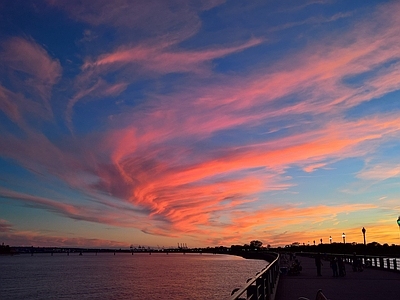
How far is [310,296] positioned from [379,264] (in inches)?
881

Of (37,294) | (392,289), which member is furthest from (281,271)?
(37,294)

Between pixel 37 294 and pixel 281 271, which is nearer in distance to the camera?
pixel 281 271

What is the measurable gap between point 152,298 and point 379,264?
2427 centimetres

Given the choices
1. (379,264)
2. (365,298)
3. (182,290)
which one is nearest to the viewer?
(365,298)

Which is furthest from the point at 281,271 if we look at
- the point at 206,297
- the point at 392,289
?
the point at 206,297

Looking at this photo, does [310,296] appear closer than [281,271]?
Yes

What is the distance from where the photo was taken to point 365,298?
52.7 ft

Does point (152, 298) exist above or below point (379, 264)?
below

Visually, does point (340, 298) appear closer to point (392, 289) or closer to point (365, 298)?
point (365, 298)

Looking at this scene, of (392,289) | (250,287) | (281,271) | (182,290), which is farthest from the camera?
(182,290)

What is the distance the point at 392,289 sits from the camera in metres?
19.0

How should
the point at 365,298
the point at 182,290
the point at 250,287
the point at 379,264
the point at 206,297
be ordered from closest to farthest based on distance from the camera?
the point at 250,287
the point at 365,298
the point at 379,264
the point at 206,297
the point at 182,290

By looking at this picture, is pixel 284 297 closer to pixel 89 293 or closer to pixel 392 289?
pixel 392 289

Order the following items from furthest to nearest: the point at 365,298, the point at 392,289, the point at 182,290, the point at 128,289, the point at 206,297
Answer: the point at 128,289
the point at 182,290
the point at 206,297
the point at 392,289
the point at 365,298
